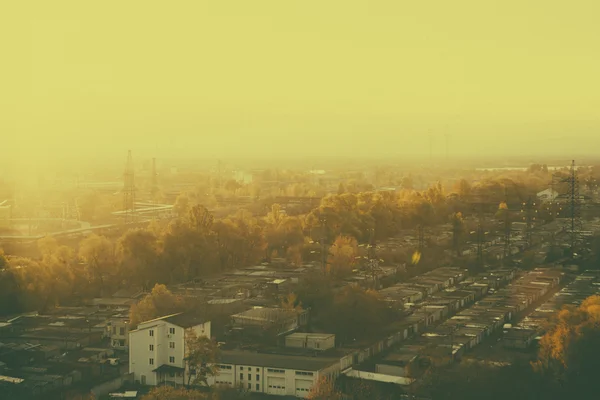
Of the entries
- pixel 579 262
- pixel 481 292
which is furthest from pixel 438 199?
pixel 481 292

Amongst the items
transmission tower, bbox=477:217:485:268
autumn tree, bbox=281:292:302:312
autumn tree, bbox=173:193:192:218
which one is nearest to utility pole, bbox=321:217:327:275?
autumn tree, bbox=281:292:302:312

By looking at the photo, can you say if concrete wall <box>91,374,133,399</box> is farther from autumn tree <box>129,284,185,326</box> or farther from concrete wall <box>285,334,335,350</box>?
concrete wall <box>285,334,335,350</box>

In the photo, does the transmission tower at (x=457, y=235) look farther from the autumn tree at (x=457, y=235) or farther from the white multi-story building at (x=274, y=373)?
the white multi-story building at (x=274, y=373)

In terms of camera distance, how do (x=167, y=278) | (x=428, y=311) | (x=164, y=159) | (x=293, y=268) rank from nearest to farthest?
(x=428, y=311), (x=167, y=278), (x=293, y=268), (x=164, y=159)

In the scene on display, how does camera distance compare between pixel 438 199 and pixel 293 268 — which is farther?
pixel 438 199

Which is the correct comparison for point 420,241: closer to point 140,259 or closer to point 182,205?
point 140,259

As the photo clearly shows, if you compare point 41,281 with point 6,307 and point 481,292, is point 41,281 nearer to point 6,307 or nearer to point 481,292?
point 6,307
